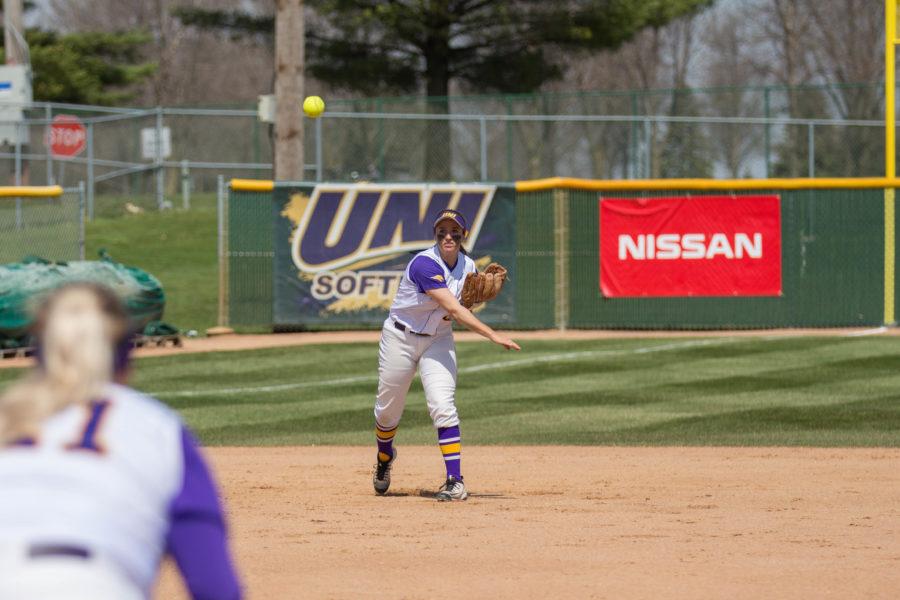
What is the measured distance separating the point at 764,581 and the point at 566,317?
13.3m

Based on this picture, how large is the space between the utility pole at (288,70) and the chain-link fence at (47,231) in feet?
9.64

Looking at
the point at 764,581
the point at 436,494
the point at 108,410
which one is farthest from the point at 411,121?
the point at 108,410

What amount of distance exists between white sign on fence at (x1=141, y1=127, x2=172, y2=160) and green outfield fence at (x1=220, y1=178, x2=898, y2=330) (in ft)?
35.1

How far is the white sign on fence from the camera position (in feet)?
98.3

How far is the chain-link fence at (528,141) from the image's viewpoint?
29609mm

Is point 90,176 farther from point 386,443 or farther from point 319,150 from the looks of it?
point 386,443

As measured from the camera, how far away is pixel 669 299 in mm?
19516

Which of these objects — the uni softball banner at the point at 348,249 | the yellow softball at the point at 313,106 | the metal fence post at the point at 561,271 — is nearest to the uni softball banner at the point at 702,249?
the metal fence post at the point at 561,271

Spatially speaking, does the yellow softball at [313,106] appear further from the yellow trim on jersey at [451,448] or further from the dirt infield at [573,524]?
the yellow trim on jersey at [451,448]

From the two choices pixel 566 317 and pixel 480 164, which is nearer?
pixel 566 317

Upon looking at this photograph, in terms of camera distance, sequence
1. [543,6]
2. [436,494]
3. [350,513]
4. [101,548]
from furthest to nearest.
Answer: [543,6] < [436,494] < [350,513] < [101,548]

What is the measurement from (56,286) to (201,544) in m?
15.1

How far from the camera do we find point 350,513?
327 inches

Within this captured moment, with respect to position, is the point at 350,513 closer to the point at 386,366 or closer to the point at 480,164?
the point at 386,366
